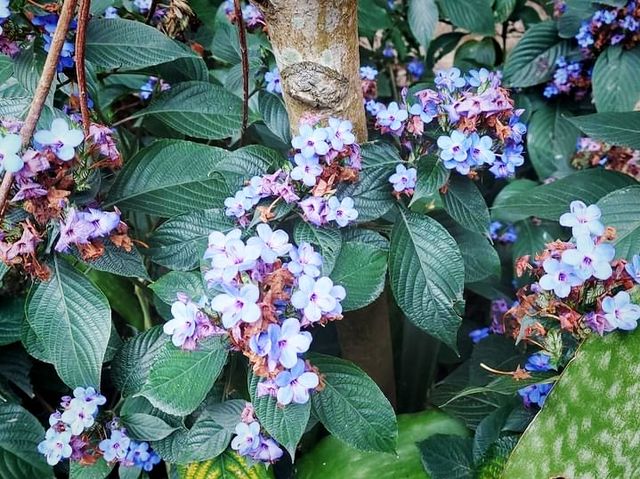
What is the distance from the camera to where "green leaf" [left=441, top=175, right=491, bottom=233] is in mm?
744

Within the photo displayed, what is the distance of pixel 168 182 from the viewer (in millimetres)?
742

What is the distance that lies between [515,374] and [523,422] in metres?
0.13

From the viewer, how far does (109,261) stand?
683 millimetres

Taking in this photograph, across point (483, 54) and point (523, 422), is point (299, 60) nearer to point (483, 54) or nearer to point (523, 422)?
point (523, 422)

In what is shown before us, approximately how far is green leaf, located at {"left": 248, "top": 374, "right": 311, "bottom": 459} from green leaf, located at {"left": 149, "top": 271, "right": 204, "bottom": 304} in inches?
4.6

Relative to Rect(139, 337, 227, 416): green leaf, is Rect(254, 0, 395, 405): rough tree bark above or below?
above

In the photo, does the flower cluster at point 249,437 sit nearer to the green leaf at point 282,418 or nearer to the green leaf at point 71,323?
the green leaf at point 282,418

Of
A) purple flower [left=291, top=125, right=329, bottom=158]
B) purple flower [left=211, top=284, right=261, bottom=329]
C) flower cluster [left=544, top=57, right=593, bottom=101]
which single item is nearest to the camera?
purple flower [left=211, top=284, right=261, bottom=329]

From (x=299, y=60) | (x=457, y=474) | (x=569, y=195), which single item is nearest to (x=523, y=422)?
(x=457, y=474)

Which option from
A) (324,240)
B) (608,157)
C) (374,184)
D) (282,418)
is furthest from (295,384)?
(608,157)

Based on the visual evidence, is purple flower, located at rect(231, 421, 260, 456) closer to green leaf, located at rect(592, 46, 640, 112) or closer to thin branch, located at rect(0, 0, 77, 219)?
thin branch, located at rect(0, 0, 77, 219)

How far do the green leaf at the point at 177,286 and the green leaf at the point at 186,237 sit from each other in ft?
0.13

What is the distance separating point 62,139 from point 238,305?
0.77 feet

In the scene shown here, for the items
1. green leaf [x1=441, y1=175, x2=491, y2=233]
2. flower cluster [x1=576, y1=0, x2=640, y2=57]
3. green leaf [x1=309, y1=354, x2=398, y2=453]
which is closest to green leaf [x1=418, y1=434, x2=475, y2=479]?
green leaf [x1=309, y1=354, x2=398, y2=453]
